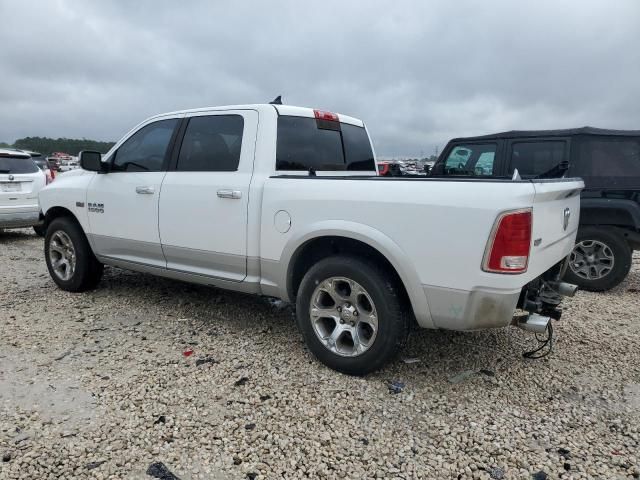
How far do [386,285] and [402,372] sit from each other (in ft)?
2.52

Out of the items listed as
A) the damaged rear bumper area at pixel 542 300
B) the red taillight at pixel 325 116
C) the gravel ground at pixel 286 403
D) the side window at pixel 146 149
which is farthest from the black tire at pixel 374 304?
the side window at pixel 146 149

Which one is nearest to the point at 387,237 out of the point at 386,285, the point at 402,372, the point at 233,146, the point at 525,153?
the point at 386,285

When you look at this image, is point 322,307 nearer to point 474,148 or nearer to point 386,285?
point 386,285

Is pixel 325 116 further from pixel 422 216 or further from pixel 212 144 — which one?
pixel 422 216

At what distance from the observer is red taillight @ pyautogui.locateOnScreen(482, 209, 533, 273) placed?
245cm

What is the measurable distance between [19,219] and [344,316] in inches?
288

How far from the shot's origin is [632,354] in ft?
11.8

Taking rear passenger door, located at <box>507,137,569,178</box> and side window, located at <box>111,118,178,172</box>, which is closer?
side window, located at <box>111,118,178,172</box>

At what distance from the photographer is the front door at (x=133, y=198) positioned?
13.4 feet

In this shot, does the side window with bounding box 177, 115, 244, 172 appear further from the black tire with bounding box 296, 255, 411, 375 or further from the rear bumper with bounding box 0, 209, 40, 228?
the rear bumper with bounding box 0, 209, 40, 228

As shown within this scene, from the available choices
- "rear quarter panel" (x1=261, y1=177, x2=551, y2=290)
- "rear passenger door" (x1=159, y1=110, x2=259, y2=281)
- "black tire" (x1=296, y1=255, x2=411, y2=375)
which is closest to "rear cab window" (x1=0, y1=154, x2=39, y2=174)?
"rear passenger door" (x1=159, y1=110, x2=259, y2=281)

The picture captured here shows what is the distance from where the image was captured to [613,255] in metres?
5.33


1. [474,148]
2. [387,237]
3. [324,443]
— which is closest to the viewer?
[324,443]

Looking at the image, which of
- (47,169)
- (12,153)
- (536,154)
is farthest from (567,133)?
(47,169)
